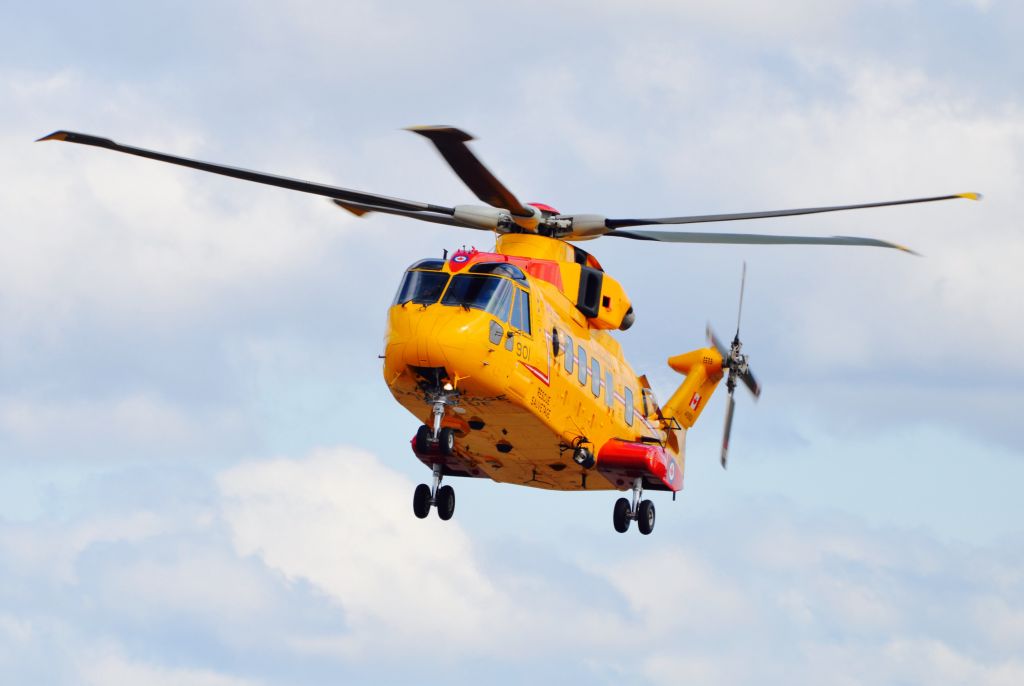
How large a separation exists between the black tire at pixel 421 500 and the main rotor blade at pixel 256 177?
23.7ft

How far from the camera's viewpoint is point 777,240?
4138cm

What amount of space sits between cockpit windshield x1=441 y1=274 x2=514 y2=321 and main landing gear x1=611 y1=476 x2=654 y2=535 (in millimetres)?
8412

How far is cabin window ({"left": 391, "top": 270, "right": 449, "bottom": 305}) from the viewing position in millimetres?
37812

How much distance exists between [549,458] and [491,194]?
682 centimetres

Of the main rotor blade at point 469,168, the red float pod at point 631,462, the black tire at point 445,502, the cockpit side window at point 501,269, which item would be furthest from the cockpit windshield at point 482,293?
the black tire at point 445,502

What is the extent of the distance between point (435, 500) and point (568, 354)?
556 centimetres

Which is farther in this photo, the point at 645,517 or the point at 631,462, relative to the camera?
the point at 645,517

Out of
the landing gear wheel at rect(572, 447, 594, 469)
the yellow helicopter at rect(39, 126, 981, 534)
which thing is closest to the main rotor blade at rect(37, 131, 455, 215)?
the yellow helicopter at rect(39, 126, 981, 534)

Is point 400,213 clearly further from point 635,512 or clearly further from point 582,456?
point 635,512

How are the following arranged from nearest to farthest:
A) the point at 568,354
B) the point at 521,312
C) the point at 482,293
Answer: the point at 482,293 → the point at 521,312 → the point at 568,354

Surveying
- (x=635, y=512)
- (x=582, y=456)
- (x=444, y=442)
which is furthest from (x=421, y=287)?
(x=635, y=512)

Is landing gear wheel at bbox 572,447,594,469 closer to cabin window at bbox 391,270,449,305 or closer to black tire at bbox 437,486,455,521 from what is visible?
black tire at bbox 437,486,455,521

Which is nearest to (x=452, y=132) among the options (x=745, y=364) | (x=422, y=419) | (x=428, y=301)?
(x=428, y=301)

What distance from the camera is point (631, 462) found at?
43.1m
